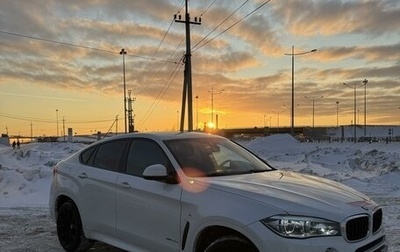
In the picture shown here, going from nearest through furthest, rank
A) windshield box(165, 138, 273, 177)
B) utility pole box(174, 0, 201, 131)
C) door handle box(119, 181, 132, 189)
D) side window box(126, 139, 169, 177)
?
1. windshield box(165, 138, 273, 177)
2. side window box(126, 139, 169, 177)
3. door handle box(119, 181, 132, 189)
4. utility pole box(174, 0, 201, 131)

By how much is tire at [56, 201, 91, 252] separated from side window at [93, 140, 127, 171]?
31.8 inches

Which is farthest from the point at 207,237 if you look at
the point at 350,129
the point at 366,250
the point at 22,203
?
the point at 350,129

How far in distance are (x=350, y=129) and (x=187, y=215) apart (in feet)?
495

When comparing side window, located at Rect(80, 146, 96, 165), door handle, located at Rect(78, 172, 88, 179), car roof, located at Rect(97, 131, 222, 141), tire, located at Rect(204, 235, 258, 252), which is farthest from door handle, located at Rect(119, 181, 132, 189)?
tire, located at Rect(204, 235, 258, 252)

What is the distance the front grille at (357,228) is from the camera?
4.16 metres

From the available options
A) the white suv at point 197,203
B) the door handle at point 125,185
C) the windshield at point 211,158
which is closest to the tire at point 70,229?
the white suv at point 197,203

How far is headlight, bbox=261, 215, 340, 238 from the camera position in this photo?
4047mm

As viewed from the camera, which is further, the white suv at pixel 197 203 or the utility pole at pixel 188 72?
the utility pole at pixel 188 72

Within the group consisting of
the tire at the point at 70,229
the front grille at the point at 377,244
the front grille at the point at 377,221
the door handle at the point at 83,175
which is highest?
the door handle at the point at 83,175

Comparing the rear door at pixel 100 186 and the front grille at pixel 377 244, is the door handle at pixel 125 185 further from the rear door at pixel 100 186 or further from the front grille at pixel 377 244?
the front grille at pixel 377 244

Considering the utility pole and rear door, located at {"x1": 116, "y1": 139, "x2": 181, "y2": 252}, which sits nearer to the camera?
rear door, located at {"x1": 116, "y1": 139, "x2": 181, "y2": 252}

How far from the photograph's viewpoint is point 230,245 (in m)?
4.34

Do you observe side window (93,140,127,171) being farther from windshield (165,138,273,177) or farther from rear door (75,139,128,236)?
windshield (165,138,273,177)

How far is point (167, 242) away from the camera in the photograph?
200 inches
